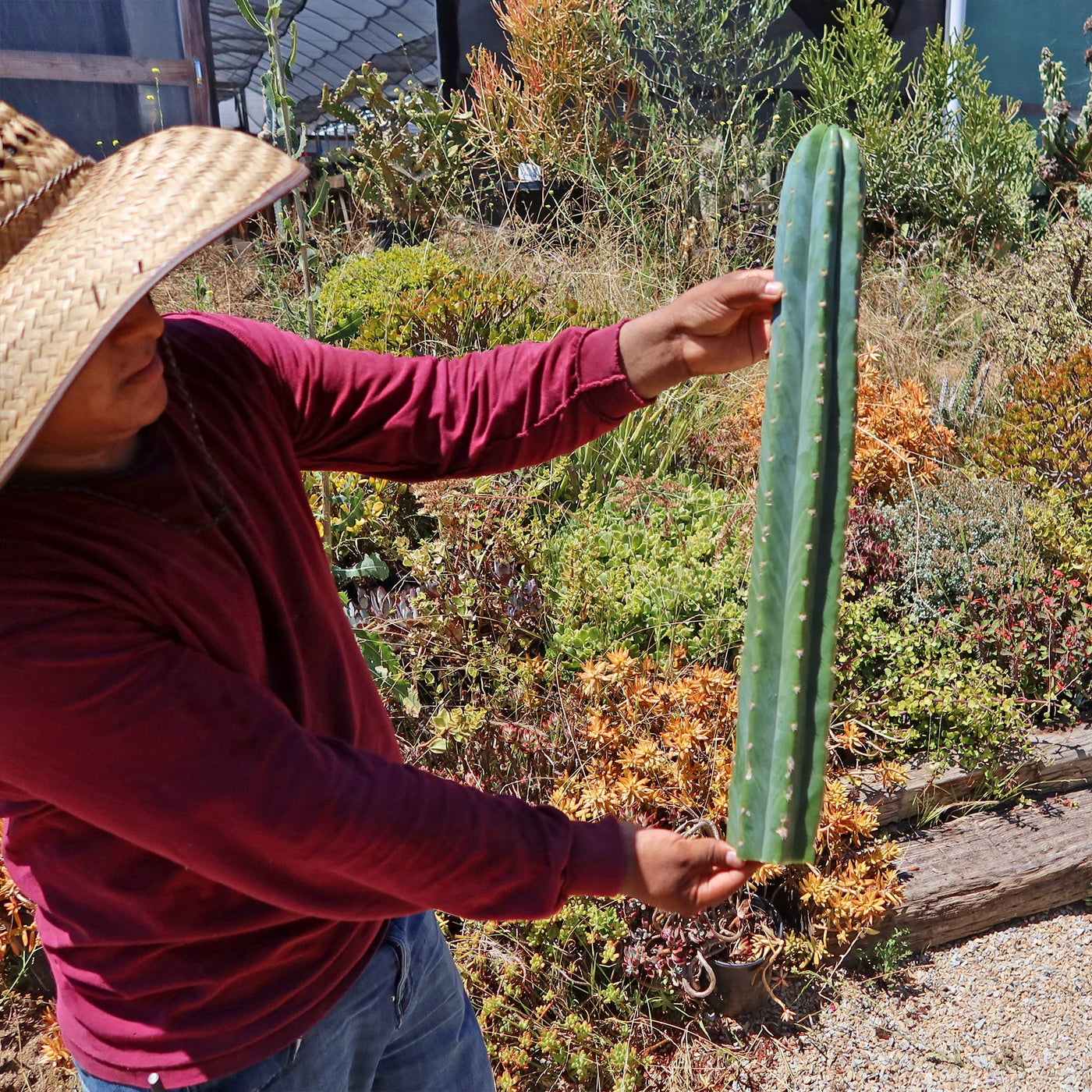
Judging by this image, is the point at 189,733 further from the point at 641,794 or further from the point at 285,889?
the point at 641,794

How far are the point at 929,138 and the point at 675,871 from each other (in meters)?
7.56

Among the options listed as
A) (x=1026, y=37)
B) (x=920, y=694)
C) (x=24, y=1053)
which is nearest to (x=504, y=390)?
(x=920, y=694)

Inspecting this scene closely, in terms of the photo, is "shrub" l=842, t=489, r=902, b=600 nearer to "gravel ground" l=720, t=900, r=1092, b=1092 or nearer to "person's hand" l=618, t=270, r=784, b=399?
"gravel ground" l=720, t=900, r=1092, b=1092

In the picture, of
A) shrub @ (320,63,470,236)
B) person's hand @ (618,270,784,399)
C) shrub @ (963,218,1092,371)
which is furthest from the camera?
shrub @ (320,63,470,236)

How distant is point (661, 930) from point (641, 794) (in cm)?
40

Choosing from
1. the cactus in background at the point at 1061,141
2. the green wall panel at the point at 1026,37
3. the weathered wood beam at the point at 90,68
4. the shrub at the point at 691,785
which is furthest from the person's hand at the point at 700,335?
the green wall panel at the point at 1026,37

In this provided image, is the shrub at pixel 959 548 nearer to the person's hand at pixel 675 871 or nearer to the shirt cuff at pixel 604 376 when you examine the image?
the shirt cuff at pixel 604 376

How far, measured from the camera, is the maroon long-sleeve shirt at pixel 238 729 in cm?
103

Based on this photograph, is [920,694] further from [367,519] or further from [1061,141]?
[1061,141]

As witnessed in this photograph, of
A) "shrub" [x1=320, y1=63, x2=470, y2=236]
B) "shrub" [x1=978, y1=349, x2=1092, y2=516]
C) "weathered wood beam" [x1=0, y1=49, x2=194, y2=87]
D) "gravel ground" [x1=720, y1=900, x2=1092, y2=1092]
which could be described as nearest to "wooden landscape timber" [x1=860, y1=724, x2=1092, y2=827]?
"gravel ground" [x1=720, y1=900, x2=1092, y2=1092]

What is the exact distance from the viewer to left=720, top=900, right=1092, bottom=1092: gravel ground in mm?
2904

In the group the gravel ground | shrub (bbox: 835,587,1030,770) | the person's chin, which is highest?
the person's chin

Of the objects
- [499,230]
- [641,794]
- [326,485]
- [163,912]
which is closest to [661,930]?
[641,794]

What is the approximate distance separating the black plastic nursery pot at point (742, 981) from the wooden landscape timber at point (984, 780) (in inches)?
23.6
